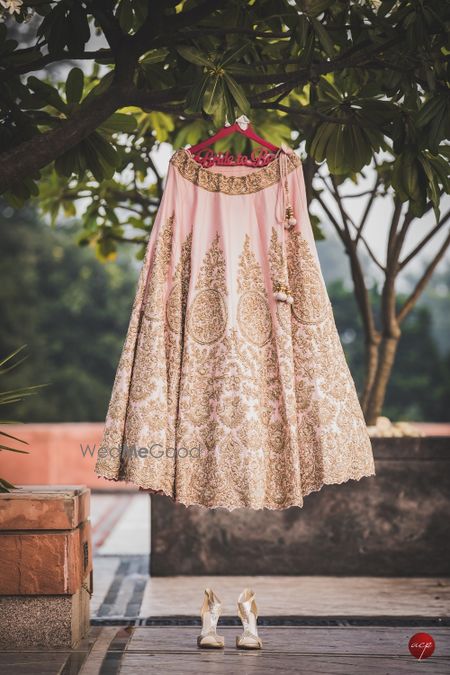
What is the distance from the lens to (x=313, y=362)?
2477 mm

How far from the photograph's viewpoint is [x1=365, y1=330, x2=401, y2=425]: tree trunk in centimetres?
431

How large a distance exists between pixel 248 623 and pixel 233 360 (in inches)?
33.4

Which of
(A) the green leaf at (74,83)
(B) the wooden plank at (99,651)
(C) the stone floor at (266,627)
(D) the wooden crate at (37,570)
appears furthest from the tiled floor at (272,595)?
(A) the green leaf at (74,83)

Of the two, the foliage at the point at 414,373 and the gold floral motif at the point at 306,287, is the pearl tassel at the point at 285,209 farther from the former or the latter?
the foliage at the point at 414,373

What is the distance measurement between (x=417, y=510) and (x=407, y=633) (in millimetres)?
1144

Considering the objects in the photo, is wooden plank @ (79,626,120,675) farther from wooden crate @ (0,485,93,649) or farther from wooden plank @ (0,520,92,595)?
wooden plank @ (0,520,92,595)

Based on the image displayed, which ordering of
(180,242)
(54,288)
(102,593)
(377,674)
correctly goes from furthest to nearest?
(54,288)
(102,593)
(180,242)
(377,674)

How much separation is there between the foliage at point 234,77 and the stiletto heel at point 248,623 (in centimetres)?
134

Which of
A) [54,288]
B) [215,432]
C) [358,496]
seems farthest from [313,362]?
[54,288]

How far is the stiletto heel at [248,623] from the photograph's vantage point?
250 cm

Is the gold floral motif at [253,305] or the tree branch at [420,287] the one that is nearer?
the gold floral motif at [253,305]

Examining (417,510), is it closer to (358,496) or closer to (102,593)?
(358,496)

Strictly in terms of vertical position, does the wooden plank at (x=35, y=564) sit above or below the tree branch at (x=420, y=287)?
below

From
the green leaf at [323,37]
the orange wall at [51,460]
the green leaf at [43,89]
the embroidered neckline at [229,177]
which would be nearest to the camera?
the green leaf at [323,37]
